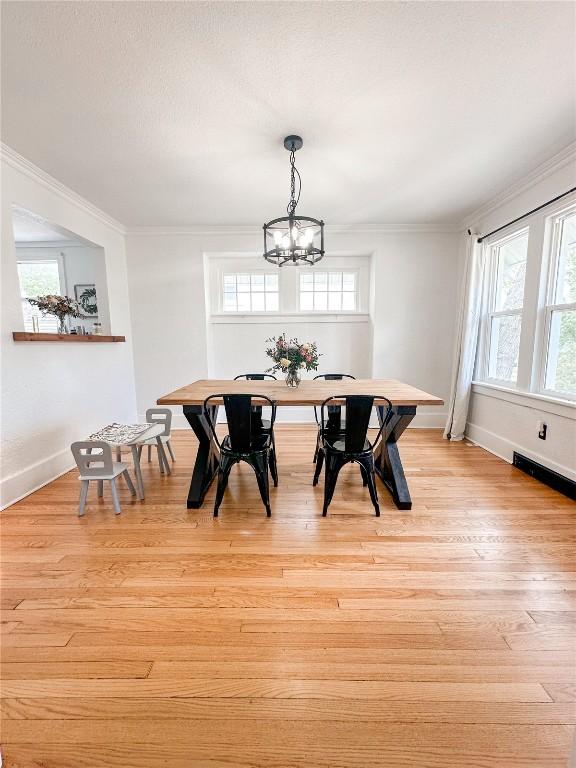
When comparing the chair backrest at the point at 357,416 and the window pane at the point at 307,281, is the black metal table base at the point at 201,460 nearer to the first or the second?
the chair backrest at the point at 357,416

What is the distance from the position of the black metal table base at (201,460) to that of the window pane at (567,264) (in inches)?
120

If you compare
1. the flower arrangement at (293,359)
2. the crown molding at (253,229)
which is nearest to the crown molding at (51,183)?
the crown molding at (253,229)

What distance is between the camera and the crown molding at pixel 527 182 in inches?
92.6

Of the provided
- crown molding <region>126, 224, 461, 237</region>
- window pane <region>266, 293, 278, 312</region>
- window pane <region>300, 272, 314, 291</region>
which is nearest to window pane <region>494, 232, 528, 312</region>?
crown molding <region>126, 224, 461, 237</region>

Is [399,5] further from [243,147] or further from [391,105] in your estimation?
[243,147]

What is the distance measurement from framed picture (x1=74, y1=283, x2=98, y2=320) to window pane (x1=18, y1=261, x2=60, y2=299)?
0.27 m

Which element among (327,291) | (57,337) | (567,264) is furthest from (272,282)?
(567,264)

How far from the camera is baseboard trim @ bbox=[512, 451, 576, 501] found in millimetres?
2362

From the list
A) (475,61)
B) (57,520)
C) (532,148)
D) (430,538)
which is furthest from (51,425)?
(532,148)

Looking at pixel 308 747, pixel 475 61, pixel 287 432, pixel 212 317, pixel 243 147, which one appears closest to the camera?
pixel 308 747

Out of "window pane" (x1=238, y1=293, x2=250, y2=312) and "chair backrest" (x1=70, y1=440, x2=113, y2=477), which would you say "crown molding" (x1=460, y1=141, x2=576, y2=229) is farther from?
"chair backrest" (x1=70, y1=440, x2=113, y2=477)

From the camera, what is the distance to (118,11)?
134 cm

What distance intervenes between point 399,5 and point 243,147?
1260mm

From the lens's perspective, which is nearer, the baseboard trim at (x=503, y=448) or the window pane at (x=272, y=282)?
the baseboard trim at (x=503, y=448)
